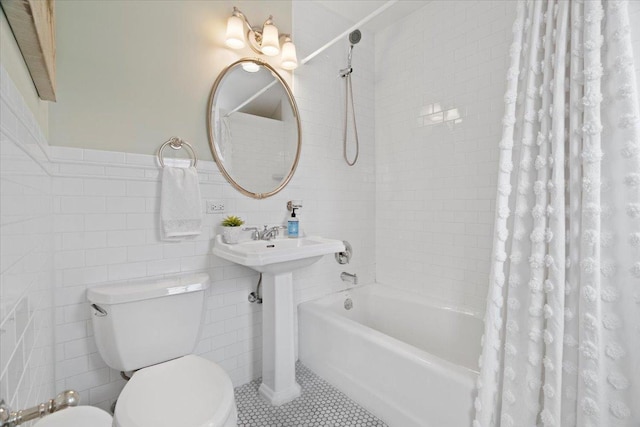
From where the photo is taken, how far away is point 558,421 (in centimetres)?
114

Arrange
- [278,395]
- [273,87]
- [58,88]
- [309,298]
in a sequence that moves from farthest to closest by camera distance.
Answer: [309,298]
[273,87]
[278,395]
[58,88]

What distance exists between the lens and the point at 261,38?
6.69ft

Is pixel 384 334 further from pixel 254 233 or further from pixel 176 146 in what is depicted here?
pixel 176 146

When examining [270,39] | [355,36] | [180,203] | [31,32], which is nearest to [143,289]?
[180,203]

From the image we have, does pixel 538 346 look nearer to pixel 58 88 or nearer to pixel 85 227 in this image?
pixel 85 227

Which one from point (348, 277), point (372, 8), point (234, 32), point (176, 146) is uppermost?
point (372, 8)

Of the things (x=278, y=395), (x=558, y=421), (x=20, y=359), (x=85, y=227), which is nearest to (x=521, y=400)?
(x=558, y=421)

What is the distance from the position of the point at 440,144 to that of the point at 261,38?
4.73ft

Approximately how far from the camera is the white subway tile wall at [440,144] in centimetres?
204

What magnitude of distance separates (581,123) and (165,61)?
6.48 feet

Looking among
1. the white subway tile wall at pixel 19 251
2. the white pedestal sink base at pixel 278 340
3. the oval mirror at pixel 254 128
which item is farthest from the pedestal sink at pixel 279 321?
the white subway tile wall at pixel 19 251

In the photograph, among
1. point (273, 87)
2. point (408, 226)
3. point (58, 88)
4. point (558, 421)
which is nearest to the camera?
point (558, 421)

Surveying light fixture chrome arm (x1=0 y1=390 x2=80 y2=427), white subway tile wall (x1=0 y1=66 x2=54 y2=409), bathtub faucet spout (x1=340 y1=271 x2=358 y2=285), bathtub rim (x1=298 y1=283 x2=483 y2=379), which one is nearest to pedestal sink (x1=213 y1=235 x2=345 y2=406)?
bathtub rim (x1=298 y1=283 x2=483 y2=379)

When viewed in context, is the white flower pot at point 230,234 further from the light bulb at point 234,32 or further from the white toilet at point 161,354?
the light bulb at point 234,32
